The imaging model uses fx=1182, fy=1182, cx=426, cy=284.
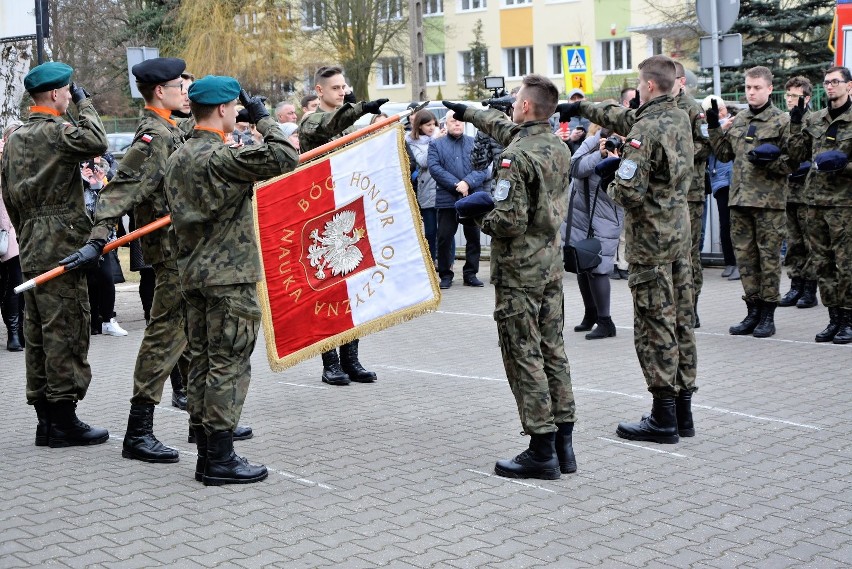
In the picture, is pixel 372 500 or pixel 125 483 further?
pixel 125 483

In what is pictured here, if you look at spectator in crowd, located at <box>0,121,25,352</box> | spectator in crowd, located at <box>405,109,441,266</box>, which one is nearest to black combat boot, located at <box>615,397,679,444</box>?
spectator in crowd, located at <box>0,121,25,352</box>

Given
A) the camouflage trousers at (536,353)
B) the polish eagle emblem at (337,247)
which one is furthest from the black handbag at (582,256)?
the camouflage trousers at (536,353)

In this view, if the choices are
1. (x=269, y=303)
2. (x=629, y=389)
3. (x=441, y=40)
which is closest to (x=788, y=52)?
(x=629, y=389)

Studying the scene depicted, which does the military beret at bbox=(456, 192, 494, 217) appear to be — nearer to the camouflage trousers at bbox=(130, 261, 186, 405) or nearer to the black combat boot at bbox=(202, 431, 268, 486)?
the black combat boot at bbox=(202, 431, 268, 486)

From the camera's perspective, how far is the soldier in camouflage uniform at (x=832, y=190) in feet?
33.7

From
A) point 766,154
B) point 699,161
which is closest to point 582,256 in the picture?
point 699,161

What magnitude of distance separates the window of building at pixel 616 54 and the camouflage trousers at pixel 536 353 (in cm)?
4555

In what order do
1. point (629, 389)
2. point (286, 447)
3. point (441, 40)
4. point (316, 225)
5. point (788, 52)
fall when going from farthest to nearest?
1. point (441, 40)
2. point (788, 52)
3. point (629, 389)
4. point (316, 225)
5. point (286, 447)

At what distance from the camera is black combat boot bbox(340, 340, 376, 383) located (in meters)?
9.18

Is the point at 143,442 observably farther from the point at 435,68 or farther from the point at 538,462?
the point at 435,68

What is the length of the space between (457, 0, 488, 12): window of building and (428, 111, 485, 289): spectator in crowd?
41638mm

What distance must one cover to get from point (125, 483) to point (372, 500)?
1.44 metres

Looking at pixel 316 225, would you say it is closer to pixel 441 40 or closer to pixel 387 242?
pixel 387 242

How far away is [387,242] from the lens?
8.05m
